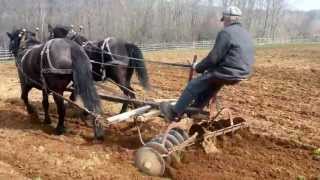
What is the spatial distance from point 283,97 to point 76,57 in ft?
20.8

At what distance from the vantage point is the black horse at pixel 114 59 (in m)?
9.57

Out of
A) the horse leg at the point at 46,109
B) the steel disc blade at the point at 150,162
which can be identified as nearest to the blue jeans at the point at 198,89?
the steel disc blade at the point at 150,162

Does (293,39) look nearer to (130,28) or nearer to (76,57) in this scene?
(130,28)

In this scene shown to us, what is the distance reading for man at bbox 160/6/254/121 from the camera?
578 centimetres

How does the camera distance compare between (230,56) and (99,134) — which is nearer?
(230,56)

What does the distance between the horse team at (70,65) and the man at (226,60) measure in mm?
2193

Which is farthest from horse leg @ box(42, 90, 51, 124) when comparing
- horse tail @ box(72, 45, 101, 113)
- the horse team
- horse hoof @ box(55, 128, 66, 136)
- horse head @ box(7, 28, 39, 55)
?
horse head @ box(7, 28, 39, 55)

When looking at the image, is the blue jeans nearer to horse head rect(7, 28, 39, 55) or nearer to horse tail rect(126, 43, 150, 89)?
horse tail rect(126, 43, 150, 89)

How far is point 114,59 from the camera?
9547mm

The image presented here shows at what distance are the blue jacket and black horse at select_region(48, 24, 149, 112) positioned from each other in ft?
12.4

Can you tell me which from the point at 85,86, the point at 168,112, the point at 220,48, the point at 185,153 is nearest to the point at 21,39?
the point at 85,86

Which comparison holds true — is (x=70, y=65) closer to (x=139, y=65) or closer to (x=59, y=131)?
(x=59, y=131)

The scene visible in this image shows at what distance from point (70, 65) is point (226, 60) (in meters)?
3.24

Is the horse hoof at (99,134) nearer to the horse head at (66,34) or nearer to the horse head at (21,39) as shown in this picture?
the horse head at (66,34)
